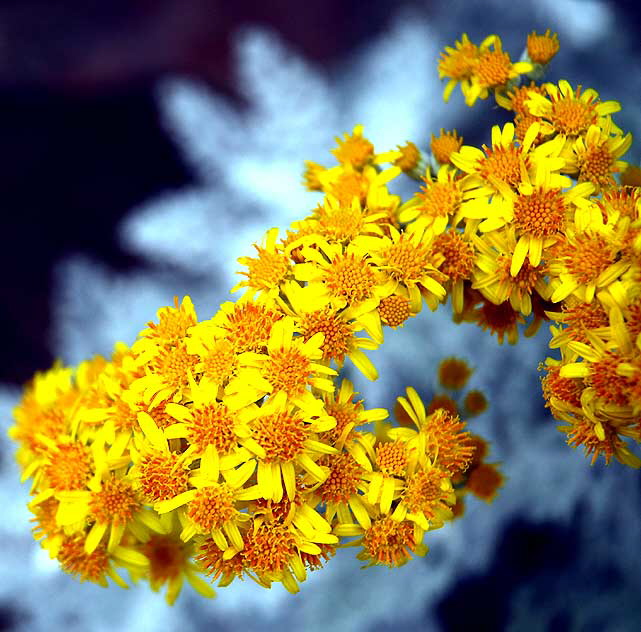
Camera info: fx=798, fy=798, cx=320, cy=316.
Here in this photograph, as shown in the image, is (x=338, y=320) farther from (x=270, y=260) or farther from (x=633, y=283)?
(x=633, y=283)

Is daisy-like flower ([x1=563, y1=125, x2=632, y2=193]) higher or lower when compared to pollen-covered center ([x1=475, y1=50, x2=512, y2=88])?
lower

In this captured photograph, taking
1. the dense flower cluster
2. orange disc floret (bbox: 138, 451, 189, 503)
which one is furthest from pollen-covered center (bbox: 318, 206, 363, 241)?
orange disc floret (bbox: 138, 451, 189, 503)

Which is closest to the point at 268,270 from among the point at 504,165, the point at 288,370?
the point at 288,370

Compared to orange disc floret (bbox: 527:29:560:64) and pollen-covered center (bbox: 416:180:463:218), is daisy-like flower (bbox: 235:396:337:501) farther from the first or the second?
orange disc floret (bbox: 527:29:560:64)

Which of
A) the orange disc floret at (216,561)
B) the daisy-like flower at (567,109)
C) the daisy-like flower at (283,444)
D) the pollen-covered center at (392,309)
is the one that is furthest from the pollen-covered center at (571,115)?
the orange disc floret at (216,561)

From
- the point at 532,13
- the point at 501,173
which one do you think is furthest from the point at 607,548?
the point at 532,13

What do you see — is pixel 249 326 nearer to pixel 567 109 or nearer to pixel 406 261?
pixel 406 261
